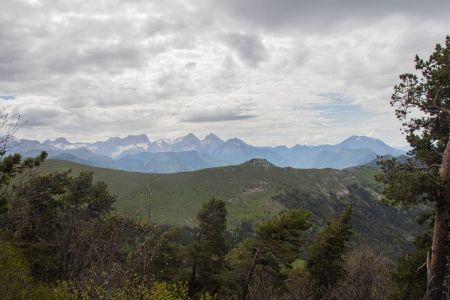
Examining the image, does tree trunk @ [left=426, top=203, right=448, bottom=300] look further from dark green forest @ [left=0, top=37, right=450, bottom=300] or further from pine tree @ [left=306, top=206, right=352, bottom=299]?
pine tree @ [left=306, top=206, right=352, bottom=299]

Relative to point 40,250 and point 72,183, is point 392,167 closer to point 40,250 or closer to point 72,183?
point 40,250

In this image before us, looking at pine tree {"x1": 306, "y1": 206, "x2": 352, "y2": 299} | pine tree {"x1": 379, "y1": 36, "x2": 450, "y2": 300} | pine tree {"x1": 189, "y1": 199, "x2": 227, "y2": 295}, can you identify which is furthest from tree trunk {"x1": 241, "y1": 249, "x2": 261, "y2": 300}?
pine tree {"x1": 379, "y1": 36, "x2": 450, "y2": 300}

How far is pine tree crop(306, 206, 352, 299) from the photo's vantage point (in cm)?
3678

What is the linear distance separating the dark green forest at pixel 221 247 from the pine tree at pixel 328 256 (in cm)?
11

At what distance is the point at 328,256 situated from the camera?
37531mm

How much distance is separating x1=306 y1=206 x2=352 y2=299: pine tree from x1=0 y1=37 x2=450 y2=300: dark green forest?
0.11 metres

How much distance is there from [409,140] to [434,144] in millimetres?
1400

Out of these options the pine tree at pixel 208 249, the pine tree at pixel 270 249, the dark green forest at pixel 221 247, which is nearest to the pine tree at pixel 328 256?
the dark green forest at pixel 221 247

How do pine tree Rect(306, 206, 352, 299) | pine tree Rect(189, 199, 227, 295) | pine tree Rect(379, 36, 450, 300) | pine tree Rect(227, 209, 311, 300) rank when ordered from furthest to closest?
pine tree Rect(189, 199, 227, 295), pine tree Rect(306, 206, 352, 299), pine tree Rect(227, 209, 311, 300), pine tree Rect(379, 36, 450, 300)

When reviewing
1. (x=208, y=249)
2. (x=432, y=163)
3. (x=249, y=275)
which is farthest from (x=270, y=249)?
(x=432, y=163)

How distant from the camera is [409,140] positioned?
23453 mm

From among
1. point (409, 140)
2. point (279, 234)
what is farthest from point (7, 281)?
point (409, 140)

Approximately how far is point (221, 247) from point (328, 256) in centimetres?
1080

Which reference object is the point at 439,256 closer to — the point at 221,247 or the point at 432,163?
the point at 432,163
